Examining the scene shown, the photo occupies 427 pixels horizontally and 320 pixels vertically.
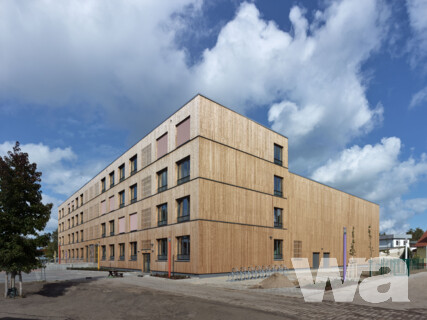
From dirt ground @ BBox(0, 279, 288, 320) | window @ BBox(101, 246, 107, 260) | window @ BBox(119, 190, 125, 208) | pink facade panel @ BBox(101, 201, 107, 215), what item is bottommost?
window @ BBox(101, 246, 107, 260)

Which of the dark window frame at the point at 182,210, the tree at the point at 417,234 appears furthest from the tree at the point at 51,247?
the tree at the point at 417,234

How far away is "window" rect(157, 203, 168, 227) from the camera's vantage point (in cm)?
3400

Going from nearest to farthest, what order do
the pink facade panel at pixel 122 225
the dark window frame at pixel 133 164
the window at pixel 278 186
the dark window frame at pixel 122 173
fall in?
the window at pixel 278 186, the dark window frame at pixel 133 164, the pink facade panel at pixel 122 225, the dark window frame at pixel 122 173

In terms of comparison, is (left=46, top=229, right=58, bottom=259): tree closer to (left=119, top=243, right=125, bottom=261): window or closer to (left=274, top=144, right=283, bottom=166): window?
(left=119, top=243, right=125, bottom=261): window

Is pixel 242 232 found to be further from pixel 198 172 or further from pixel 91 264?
pixel 91 264

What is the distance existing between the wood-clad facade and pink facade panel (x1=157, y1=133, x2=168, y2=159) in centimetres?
11

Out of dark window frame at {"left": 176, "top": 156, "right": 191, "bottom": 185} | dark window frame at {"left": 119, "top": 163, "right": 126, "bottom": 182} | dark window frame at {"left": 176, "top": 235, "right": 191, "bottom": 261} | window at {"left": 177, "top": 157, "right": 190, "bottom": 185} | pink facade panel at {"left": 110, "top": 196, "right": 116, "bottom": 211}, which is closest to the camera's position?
dark window frame at {"left": 176, "top": 235, "right": 191, "bottom": 261}

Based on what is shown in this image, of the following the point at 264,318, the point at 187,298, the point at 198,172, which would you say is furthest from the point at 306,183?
the point at 264,318

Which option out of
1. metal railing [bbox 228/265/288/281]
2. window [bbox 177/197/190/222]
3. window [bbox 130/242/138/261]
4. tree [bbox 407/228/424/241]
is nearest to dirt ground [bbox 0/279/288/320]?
metal railing [bbox 228/265/288/281]

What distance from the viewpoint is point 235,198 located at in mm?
31578

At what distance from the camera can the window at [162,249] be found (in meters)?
32.8

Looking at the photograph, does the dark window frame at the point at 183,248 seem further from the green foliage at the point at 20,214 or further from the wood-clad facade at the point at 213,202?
the green foliage at the point at 20,214

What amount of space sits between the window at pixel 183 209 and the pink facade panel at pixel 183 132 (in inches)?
217

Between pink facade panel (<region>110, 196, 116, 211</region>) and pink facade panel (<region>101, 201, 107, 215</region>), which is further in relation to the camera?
pink facade panel (<region>101, 201, 107, 215</region>)
